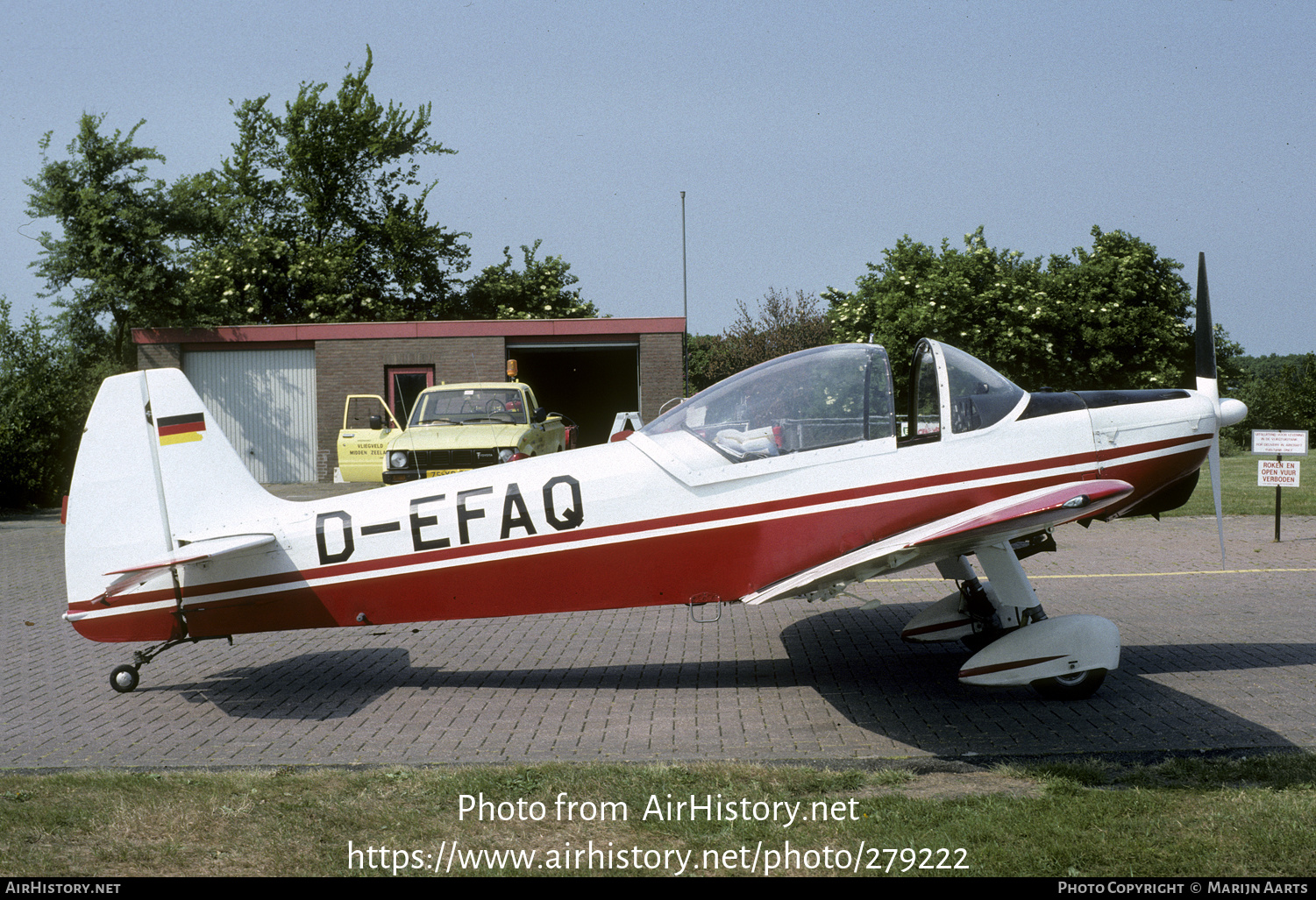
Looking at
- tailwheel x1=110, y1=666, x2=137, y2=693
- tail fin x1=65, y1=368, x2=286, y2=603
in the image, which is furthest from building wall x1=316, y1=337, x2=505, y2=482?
tail fin x1=65, y1=368, x2=286, y2=603

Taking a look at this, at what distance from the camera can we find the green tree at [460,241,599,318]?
39.7m

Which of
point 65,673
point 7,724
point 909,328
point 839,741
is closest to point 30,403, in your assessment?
point 65,673

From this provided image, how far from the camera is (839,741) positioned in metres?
4.94

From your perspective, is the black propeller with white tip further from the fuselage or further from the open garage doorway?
the open garage doorway

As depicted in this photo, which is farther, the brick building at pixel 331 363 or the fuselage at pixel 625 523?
the brick building at pixel 331 363

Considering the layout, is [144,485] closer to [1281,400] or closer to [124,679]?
[124,679]

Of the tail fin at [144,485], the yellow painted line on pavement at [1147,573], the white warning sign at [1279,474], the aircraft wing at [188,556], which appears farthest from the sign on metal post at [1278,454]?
the tail fin at [144,485]

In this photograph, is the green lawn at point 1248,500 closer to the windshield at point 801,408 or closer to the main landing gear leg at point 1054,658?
the main landing gear leg at point 1054,658

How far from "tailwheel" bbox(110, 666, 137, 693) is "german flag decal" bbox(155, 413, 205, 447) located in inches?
60.3

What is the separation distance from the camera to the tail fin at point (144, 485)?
5633 millimetres

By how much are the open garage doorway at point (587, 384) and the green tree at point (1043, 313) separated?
810 cm

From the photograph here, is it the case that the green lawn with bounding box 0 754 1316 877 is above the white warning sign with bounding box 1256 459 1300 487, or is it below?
below

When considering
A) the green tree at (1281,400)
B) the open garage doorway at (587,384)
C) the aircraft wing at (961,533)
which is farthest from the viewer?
the green tree at (1281,400)

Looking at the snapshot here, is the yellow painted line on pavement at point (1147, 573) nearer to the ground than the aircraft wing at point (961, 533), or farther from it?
nearer to the ground
